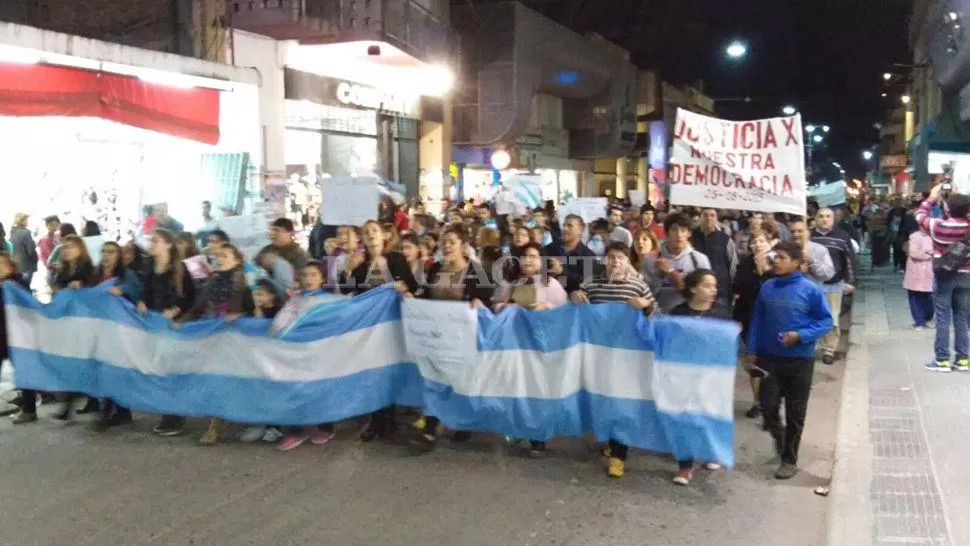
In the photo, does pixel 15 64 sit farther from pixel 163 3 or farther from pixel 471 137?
pixel 471 137

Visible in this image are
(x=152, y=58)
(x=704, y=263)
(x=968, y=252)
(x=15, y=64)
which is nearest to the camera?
(x=704, y=263)

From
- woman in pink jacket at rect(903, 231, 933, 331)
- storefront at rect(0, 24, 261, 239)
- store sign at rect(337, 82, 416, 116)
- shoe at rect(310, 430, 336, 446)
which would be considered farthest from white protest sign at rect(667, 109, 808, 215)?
store sign at rect(337, 82, 416, 116)

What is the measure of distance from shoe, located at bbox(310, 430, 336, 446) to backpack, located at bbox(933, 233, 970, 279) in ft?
20.5

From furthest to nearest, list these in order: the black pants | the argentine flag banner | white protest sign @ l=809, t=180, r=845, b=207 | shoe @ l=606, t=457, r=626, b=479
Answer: white protest sign @ l=809, t=180, r=845, b=207, shoe @ l=606, t=457, r=626, b=479, the black pants, the argentine flag banner

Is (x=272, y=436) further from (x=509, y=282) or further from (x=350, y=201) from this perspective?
(x=350, y=201)

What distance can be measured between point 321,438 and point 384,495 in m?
1.45

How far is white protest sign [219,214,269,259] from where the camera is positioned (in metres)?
9.49

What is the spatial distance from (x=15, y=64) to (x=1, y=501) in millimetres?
7049

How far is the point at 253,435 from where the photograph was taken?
23.3ft

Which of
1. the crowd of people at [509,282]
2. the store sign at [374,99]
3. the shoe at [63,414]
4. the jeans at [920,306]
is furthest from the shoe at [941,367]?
the store sign at [374,99]

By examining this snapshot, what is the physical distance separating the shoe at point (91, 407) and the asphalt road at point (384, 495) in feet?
2.36

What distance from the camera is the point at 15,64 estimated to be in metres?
10.8

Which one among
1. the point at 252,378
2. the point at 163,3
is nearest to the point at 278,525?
the point at 252,378

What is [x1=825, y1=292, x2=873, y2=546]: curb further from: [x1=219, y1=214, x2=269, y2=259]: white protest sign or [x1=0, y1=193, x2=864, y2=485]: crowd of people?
[x1=219, y1=214, x2=269, y2=259]: white protest sign
